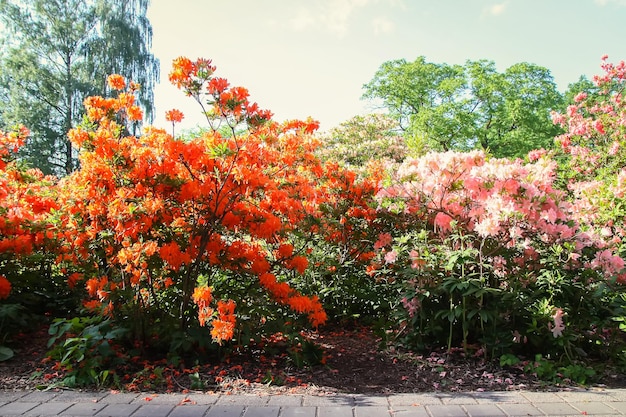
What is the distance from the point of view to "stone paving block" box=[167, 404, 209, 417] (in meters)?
2.54

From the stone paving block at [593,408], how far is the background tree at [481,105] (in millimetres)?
18739

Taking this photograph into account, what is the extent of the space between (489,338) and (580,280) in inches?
35.6

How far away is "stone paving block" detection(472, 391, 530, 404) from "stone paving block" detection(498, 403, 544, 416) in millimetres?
53

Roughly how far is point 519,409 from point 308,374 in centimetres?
141

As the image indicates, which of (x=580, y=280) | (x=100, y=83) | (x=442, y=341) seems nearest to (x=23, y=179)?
(x=442, y=341)

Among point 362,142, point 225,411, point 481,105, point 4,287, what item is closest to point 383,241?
point 225,411

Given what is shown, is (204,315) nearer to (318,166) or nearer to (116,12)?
(318,166)

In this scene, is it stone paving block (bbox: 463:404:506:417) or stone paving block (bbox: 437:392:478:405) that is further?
stone paving block (bbox: 437:392:478:405)

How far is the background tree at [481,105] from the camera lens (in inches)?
837

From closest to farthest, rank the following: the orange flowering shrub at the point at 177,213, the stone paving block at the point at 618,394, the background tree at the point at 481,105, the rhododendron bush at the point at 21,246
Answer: the stone paving block at the point at 618,394, the orange flowering shrub at the point at 177,213, the rhododendron bush at the point at 21,246, the background tree at the point at 481,105

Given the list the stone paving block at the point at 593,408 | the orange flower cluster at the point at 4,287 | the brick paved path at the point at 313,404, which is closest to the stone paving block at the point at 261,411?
the brick paved path at the point at 313,404

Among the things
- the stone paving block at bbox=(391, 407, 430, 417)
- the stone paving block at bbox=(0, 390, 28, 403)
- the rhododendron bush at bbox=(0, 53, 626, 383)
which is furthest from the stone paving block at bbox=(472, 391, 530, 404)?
the stone paving block at bbox=(0, 390, 28, 403)

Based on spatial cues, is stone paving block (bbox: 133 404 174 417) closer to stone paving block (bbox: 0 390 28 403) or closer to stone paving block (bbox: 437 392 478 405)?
stone paving block (bbox: 0 390 28 403)

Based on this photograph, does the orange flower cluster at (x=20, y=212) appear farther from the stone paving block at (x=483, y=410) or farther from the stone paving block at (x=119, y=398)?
the stone paving block at (x=483, y=410)
